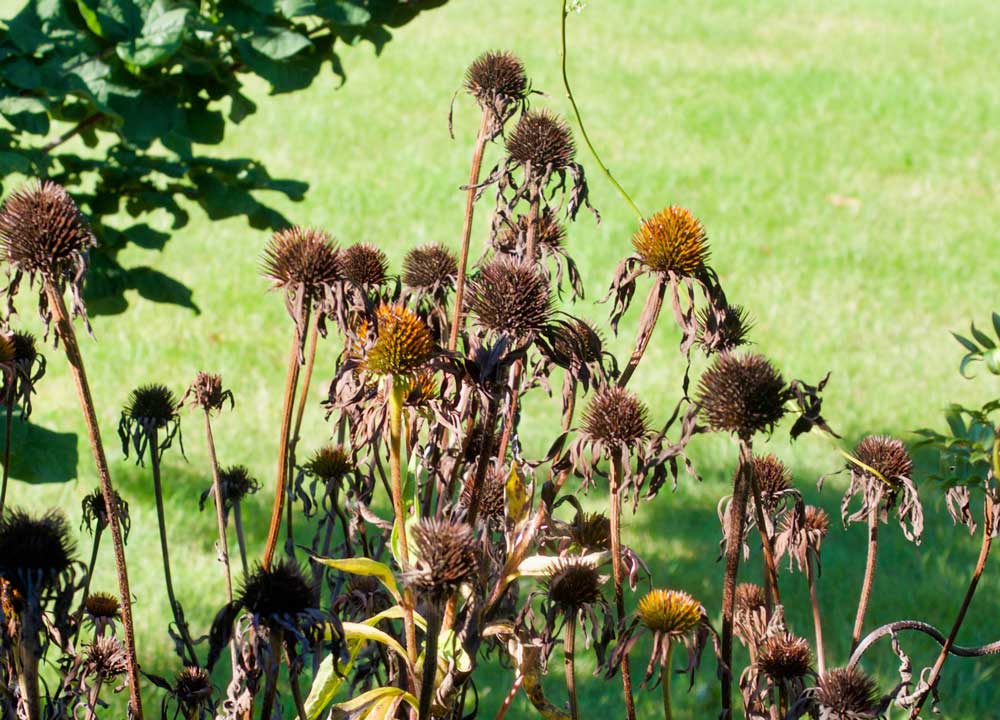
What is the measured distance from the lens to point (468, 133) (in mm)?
8008

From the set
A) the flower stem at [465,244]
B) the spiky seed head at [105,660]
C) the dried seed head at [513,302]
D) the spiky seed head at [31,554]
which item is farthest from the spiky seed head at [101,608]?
the dried seed head at [513,302]

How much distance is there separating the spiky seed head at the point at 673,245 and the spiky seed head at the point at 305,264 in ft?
1.36

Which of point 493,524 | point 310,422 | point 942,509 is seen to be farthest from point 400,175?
point 493,524

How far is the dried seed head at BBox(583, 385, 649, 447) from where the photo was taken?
146 centimetres

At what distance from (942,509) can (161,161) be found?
9.16ft

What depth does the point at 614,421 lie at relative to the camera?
4.77 feet

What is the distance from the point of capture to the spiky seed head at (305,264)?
1.50 metres

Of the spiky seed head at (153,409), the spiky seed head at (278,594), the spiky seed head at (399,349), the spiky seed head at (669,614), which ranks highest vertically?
the spiky seed head at (399,349)

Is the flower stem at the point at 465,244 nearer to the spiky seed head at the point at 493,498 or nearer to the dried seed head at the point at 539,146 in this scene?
the dried seed head at the point at 539,146

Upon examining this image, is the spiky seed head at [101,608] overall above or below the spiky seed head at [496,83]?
below

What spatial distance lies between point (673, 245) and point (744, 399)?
0.36m

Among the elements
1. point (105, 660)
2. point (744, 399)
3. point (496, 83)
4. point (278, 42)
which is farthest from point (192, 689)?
point (278, 42)

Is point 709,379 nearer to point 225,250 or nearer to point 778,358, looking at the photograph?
point 778,358

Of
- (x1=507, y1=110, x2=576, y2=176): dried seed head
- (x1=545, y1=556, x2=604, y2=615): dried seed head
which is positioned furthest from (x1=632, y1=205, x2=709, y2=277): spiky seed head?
(x1=545, y1=556, x2=604, y2=615): dried seed head
